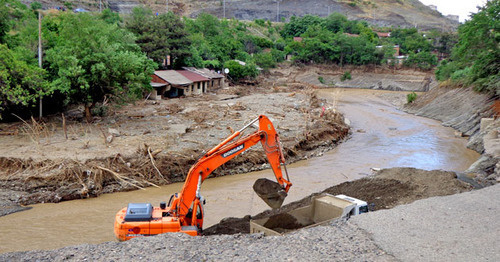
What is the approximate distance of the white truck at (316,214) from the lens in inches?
434

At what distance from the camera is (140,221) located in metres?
10.6

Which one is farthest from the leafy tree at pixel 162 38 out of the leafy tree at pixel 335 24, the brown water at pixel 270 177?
the leafy tree at pixel 335 24

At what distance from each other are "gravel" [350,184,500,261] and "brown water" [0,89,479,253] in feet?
20.3

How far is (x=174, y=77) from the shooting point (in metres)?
40.2

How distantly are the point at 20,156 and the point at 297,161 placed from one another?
45.1ft

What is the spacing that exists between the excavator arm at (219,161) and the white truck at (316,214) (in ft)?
1.87

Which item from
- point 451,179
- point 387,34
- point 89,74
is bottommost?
point 451,179

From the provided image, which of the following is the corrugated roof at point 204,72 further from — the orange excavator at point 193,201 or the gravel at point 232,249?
the gravel at point 232,249

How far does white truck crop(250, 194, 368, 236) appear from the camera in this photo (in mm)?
11031

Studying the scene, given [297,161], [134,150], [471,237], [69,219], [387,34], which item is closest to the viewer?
[471,237]

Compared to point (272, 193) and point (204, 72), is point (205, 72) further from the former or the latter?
point (272, 193)

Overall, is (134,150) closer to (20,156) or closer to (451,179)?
(20,156)

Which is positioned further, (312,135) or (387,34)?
(387,34)

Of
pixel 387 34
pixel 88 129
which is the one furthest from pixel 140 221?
pixel 387 34
